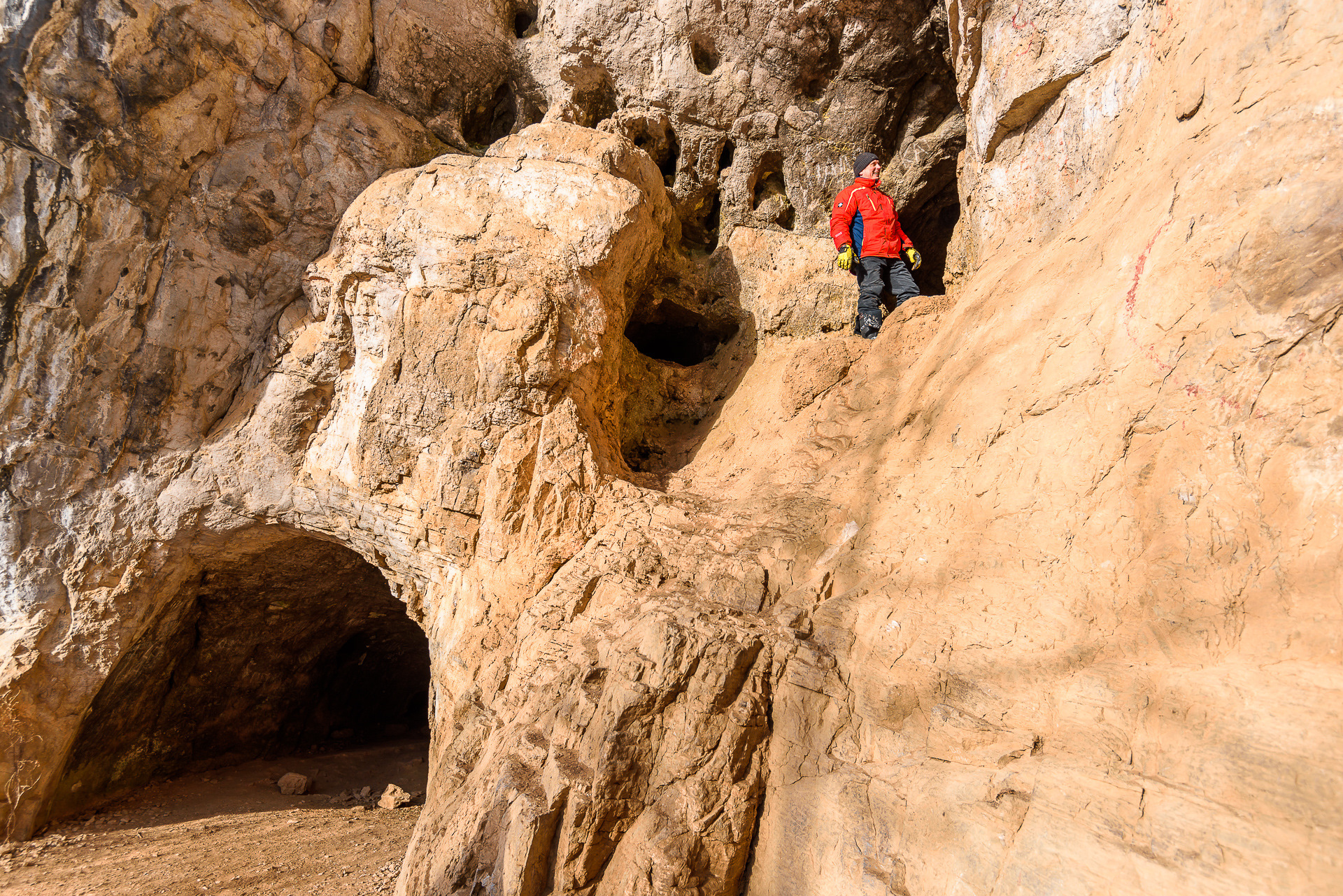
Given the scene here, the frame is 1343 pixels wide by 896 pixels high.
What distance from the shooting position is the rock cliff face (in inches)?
65.1

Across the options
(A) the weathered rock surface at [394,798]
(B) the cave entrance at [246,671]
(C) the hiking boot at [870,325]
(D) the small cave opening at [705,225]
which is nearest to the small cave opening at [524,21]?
(D) the small cave opening at [705,225]

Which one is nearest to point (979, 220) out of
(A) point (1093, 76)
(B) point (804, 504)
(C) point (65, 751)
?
(A) point (1093, 76)

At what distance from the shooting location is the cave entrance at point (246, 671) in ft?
15.5

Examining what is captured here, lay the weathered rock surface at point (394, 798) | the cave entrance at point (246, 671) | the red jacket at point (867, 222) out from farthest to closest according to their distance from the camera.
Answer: the weathered rock surface at point (394, 798) → the cave entrance at point (246, 671) → the red jacket at point (867, 222)

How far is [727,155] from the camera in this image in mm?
5660

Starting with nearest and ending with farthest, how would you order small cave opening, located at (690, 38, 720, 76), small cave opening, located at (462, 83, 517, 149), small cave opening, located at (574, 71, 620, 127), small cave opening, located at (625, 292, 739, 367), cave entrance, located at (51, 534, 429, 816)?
cave entrance, located at (51, 534, 429, 816)
small cave opening, located at (625, 292, 739, 367)
small cave opening, located at (690, 38, 720, 76)
small cave opening, located at (574, 71, 620, 127)
small cave opening, located at (462, 83, 517, 149)

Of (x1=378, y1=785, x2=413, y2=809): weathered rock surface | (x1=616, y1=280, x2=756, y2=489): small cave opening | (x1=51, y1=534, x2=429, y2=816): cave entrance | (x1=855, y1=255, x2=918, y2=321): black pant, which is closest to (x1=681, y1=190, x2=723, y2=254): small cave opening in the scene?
(x1=616, y1=280, x2=756, y2=489): small cave opening

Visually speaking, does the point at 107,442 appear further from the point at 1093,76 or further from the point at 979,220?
the point at 1093,76

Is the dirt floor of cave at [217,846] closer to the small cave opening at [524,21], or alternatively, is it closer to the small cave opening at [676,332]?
the small cave opening at [676,332]

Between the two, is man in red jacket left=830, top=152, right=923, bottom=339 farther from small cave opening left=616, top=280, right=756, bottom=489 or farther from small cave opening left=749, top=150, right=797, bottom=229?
small cave opening left=749, top=150, right=797, bottom=229

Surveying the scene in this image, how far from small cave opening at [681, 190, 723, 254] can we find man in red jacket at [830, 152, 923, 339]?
1515 millimetres

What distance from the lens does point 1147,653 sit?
168cm

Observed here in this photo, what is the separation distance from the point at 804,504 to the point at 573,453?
1366 mm

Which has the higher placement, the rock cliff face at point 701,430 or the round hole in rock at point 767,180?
the round hole in rock at point 767,180
